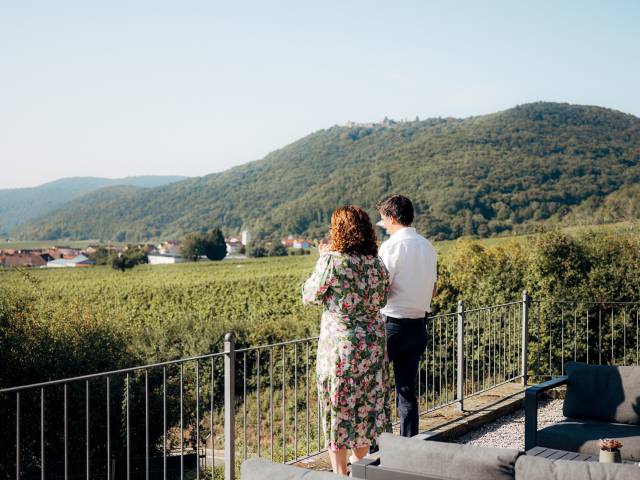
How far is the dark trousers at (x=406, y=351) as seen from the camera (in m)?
4.12

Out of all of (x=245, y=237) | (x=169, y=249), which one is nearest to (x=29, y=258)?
(x=169, y=249)

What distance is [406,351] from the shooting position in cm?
414

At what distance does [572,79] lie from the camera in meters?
23.5

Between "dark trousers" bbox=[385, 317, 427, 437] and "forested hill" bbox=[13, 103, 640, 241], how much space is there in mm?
27191

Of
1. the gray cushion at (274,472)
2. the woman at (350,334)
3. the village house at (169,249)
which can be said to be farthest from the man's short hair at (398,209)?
the village house at (169,249)

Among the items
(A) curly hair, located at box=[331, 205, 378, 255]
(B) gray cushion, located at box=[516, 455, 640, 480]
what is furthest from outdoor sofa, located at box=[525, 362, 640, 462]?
(B) gray cushion, located at box=[516, 455, 640, 480]

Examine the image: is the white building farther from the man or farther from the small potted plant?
the small potted plant

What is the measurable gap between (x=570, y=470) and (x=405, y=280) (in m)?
2.07

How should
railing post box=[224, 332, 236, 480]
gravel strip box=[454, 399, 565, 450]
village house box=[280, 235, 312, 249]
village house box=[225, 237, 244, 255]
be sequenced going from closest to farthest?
1. railing post box=[224, 332, 236, 480]
2. gravel strip box=[454, 399, 565, 450]
3. village house box=[280, 235, 312, 249]
4. village house box=[225, 237, 244, 255]

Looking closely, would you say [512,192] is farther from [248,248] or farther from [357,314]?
[357,314]

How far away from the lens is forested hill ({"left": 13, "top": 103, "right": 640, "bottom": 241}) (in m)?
47.2

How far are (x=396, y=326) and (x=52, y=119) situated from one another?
88.5 m

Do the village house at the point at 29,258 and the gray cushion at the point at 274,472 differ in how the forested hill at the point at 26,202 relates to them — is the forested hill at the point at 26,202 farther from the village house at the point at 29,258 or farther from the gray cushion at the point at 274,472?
the gray cushion at the point at 274,472

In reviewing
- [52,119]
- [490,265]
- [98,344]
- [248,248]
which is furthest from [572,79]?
[52,119]
